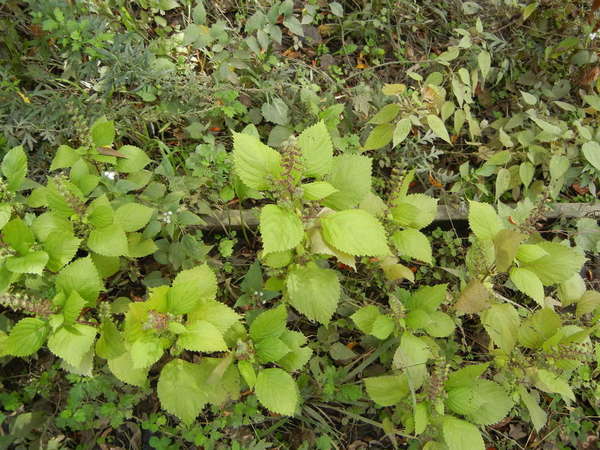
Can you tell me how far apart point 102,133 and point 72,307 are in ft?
2.81

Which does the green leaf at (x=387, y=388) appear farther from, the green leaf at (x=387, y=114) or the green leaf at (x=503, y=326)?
the green leaf at (x=387, y=114)

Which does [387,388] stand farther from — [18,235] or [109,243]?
[18,235]

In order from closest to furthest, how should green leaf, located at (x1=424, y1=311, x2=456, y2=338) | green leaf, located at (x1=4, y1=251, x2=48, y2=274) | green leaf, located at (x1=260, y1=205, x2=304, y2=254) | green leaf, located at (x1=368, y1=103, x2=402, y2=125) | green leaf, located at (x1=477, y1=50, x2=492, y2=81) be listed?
green leaf, located at (x1=260, y1=205, x2=304, y2=254), green leaf, located at (x1=4, y1=251, x2=48, y2=274), green leaf, located at (x1=424, y1=311, x2=456, y2=338), green leaf, located at (x1=368, y1=103, x2=402, y2=125), green leaf, located at (x1=477, y1=50, x2=492, y2=81)

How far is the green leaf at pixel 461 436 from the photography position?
1.90m

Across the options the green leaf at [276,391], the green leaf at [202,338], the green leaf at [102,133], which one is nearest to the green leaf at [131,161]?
the green leaf at [102,133]

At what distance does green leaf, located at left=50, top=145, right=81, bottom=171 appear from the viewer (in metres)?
2.01

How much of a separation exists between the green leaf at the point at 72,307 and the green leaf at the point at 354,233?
101 centimetres

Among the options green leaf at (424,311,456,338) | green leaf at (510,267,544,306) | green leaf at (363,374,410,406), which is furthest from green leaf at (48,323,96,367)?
green leaf at (510,267,544,306)

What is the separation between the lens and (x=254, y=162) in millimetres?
1732

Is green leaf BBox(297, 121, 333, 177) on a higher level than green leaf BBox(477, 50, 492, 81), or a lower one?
lower

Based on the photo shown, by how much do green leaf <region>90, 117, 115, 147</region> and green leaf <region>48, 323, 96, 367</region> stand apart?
0.88 meters

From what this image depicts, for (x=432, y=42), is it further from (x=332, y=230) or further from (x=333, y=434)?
(x=333, y=434)

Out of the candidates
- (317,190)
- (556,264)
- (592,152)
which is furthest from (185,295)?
(592,152)

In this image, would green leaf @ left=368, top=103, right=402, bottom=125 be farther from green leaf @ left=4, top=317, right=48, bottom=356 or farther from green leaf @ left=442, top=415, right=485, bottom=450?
green leaf @ left=4, top=317, right=48, bottom=356
